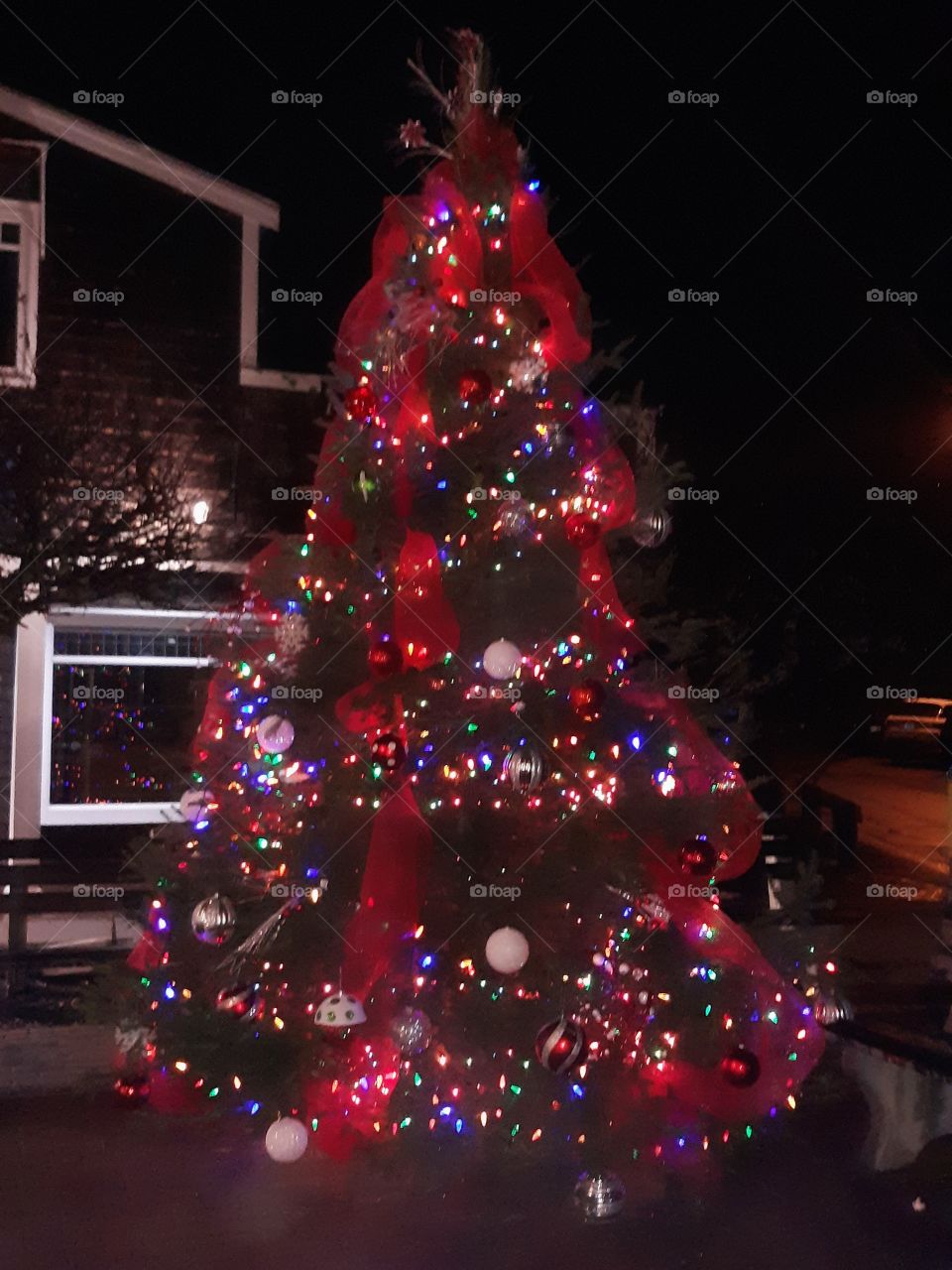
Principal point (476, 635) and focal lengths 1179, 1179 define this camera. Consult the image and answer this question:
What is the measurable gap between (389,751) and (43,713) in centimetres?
643

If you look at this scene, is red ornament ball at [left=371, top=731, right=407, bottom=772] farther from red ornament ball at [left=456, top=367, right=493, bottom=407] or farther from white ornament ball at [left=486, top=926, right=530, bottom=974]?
red ornament ball at [left=456, top=367, right=493, bottom=407]

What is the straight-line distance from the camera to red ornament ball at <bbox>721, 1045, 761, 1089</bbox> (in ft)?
13.3

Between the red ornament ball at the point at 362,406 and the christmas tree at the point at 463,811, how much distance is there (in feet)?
0.07

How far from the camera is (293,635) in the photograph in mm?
4328

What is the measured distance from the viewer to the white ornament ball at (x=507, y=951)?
13.0ft

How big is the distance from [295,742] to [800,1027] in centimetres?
214

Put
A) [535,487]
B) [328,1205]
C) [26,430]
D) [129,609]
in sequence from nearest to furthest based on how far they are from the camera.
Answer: [328,1205], [535,487], [26,430], [129,609]

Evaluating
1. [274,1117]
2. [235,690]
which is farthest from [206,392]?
[274,1117]

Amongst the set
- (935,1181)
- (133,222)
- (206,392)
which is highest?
(133,222)

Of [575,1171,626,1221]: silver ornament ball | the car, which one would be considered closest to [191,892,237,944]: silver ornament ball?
[575,1171,626,1221]: silver ornament ball

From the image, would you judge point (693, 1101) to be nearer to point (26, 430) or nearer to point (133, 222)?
point (26, 430)

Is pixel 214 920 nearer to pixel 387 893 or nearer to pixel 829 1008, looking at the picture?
pixel 387 893

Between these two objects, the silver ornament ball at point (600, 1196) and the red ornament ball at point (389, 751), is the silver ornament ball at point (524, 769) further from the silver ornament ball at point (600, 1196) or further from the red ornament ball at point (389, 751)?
the silver ornament ball at point (600, 1196)

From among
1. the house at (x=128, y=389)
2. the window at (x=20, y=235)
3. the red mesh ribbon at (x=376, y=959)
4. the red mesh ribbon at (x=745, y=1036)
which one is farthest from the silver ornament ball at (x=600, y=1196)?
the window at (x=20, y=235)
